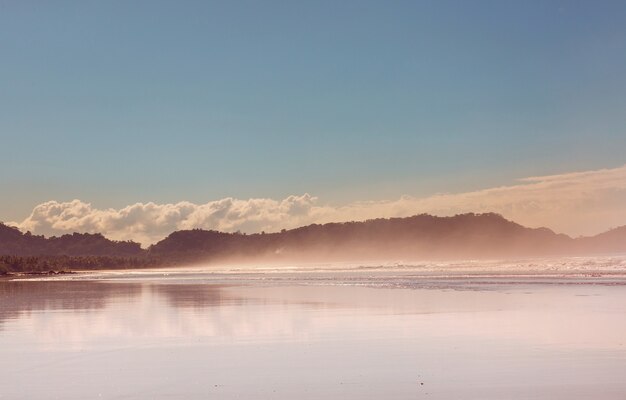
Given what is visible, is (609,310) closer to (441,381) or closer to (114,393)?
(441,381)

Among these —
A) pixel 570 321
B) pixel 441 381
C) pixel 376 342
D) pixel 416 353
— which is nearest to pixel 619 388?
pixel 441 381

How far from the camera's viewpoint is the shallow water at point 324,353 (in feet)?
38.7

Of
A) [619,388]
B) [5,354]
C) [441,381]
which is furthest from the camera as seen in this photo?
[5,354]

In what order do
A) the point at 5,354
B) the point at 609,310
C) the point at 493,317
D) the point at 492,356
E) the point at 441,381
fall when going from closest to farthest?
the point at 441,381 → the point at 492,356 → the point at 5,354 → the point at 493,317 → the point at 609,310

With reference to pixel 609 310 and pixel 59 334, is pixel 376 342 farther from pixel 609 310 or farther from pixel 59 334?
pixel 609 310

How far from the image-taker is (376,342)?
17.5m

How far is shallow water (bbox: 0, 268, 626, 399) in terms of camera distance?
11805 millimetres

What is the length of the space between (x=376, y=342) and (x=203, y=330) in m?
6.46

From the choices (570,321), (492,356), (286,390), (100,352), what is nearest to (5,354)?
(100,352)

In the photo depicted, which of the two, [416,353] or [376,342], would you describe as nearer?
[416,353]

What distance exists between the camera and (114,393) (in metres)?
11.8

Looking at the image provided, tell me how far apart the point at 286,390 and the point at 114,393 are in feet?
10.1

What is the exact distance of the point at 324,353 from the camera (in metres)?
15.9

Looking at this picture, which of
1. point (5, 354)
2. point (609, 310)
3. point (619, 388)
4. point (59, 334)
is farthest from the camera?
point (609, 310)
